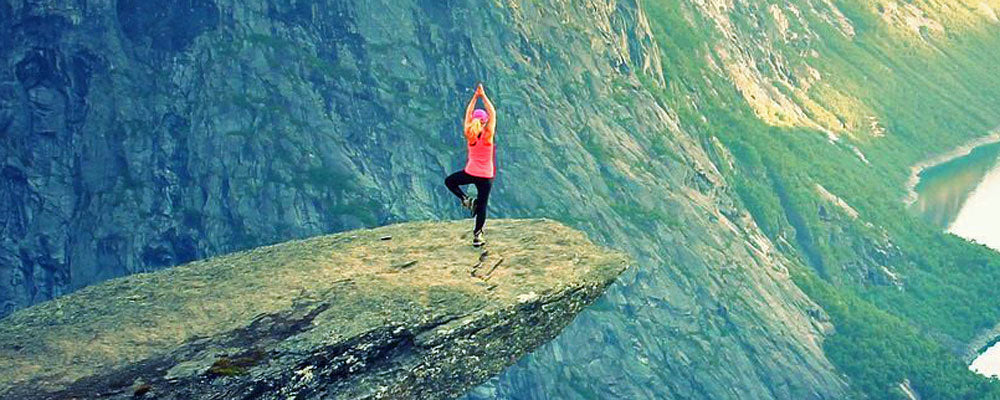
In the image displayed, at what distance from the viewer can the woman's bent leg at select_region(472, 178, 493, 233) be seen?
33.4 m

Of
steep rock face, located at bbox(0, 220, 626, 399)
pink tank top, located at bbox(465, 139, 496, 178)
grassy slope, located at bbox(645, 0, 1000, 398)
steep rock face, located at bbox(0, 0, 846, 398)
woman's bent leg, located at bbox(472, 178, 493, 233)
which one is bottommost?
grassy slope, located at bbox(645, 0, 1000, 398)

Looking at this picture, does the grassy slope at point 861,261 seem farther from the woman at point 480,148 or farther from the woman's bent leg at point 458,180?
the woman at point 480,148

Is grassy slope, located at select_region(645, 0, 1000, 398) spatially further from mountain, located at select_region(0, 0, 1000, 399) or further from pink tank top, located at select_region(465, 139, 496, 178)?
pink tank top, located at select_region(465, 139, 496, 178)

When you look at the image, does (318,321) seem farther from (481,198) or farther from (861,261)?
(861,261)

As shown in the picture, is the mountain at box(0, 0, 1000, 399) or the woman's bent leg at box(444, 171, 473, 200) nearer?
the woman's bent leg at box(444, 171, 473, 200)

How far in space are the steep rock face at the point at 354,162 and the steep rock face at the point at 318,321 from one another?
74.2 m

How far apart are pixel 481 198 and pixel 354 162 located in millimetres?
80879

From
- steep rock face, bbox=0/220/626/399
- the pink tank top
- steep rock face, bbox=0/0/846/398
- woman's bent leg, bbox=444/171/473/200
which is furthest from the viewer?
steep rock face, bbox=0/0/846/398

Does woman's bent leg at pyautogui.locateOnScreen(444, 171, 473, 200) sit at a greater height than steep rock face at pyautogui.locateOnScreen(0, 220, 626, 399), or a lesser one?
greater

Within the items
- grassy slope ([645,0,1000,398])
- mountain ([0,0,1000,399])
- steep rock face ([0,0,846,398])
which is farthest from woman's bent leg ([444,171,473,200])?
grassy slope ([645,0,1000,398])

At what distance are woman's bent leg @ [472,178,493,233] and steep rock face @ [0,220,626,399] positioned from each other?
2.84 feet

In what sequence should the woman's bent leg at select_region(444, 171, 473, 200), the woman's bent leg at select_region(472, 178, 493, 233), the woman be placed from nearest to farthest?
the woman < the woman's bent leg at select_region(472, 178, 493, 233) < the woman's bent leg at select_region(444, 171, 473, 200)

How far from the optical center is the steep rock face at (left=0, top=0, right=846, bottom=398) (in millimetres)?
106188

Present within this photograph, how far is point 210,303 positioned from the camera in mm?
31438
